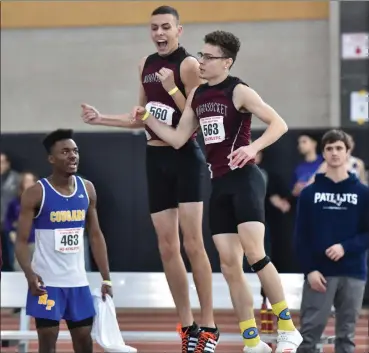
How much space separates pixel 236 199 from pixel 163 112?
86 centimetres

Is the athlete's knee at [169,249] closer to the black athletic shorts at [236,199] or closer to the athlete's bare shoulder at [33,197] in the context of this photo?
the black athletic shorts at [236,199]

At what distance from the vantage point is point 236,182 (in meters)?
6.12

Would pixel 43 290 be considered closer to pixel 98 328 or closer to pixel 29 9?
pixel 98 328

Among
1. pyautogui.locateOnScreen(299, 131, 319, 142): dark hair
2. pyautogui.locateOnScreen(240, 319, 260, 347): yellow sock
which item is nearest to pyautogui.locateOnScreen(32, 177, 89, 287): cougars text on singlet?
pyautogui.locateOnScreen(240, 319, 260, 347): yellow sock

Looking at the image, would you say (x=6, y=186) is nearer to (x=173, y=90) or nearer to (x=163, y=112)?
(x=163, y=112)

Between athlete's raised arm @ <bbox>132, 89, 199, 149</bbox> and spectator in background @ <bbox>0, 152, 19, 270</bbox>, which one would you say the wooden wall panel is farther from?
athlete's raised arm @ <bbox>132, 89, 199, 149</bbox>

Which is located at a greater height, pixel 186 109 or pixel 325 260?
pixel 186 109

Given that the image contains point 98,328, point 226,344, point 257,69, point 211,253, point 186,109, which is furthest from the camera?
point 257,69

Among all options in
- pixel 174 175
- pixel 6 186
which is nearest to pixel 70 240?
pixel 174 175

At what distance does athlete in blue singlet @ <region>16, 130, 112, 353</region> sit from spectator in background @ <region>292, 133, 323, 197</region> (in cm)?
537

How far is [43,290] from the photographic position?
6.56 metres

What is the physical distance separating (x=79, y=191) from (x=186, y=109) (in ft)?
3.42

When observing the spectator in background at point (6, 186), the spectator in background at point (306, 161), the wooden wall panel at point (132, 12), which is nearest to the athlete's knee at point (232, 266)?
the spectator in background at point (306, 161)

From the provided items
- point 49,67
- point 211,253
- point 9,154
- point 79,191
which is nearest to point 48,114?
point 49,67
